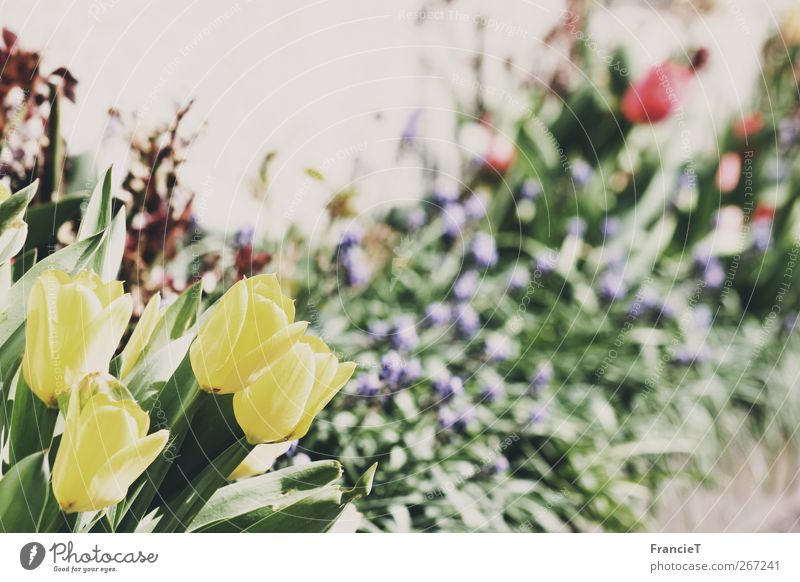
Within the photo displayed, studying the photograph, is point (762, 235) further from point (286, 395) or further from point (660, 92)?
point (286, 395)

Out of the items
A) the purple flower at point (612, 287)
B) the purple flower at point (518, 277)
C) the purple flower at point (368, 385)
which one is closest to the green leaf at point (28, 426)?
the purple flower at point (368, 385)

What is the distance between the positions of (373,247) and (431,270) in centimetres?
8

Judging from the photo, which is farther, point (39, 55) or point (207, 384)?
point (39, 55)

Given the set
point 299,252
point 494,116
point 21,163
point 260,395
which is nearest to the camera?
point 260,395

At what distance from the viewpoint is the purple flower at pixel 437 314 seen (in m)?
0.90

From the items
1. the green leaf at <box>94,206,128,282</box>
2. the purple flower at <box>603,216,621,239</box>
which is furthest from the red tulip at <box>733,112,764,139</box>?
the green leaf at <box>94,206,128,282</box>

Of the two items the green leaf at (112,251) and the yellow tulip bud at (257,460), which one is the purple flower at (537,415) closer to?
the yellow tulip bud at (257,460)

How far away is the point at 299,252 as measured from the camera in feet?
2.79

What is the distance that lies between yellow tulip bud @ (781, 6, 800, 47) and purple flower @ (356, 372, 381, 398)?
0.69 m

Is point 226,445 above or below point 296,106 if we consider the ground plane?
below

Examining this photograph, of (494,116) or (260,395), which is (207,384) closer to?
(260,395)

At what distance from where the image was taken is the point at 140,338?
64 centimetres

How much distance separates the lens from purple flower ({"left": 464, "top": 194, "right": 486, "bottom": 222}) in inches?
37.1
